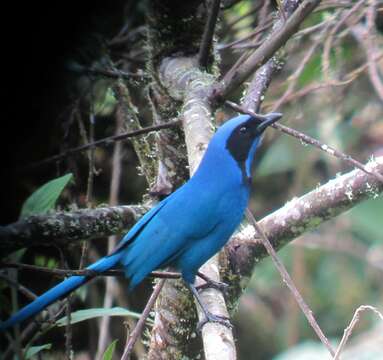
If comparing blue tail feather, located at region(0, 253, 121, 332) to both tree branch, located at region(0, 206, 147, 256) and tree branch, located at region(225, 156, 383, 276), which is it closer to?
tree branch, located at region(0, 206, 147, 256)

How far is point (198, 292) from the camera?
2.84 meters

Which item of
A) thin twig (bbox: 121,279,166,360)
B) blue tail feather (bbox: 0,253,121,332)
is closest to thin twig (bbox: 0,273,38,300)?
blue tail feather (bbox: 0,253,121,332)

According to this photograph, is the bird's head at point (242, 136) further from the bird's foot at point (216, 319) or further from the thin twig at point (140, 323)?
the bird's foot at point (216, 319)

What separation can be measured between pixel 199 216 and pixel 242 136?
40cm

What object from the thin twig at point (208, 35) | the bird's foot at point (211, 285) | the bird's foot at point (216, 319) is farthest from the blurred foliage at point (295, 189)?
the bird's foot at point (216, 319)

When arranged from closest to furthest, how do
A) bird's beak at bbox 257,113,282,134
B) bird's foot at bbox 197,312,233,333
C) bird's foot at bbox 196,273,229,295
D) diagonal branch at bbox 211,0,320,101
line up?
bird's foot at bbox 197,312,233,333, diagonal branch at bbox 211,0,320,101, bird's foot at bbox 196,273,229,295, bird's beak at bbox 257,113,282,134

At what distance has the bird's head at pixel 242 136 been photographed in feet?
10.2

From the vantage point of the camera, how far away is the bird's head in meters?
3.12

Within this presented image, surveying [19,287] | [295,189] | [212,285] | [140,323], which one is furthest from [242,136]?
[295,189]

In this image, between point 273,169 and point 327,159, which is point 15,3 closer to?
point 273,169

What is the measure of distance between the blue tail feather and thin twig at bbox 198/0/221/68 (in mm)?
986

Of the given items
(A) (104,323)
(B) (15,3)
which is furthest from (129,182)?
(B) (15,3)

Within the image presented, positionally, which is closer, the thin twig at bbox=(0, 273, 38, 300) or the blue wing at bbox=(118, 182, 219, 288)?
the thin twig at bbox=(0, 273, 38, 300)

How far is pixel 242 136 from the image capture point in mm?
3246
